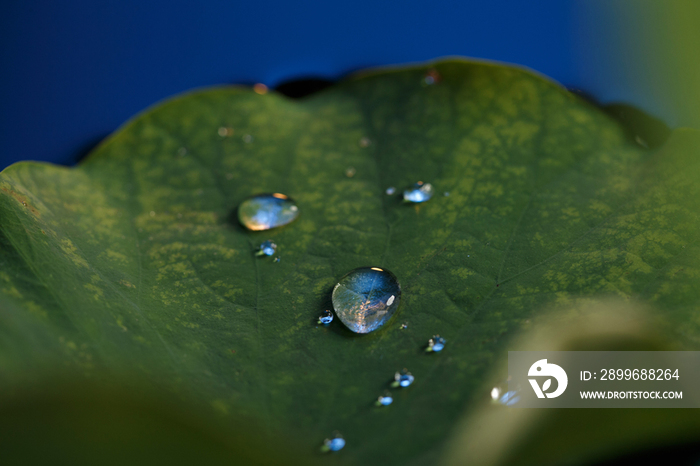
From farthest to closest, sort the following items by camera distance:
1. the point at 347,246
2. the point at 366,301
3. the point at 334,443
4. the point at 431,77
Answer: the point at 431,77 → the point at 347,246 → the point at 366,301 → the point at 334,443

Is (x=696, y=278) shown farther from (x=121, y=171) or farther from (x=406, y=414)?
(x=121, y=171)

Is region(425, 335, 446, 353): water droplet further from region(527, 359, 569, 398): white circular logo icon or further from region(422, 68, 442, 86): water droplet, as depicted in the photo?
region(422, 68, 442, 86): water droplet

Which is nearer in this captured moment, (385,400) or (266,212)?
(385,400)

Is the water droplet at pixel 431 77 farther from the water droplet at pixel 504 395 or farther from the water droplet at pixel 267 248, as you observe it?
the water droplet at pixel 504 395

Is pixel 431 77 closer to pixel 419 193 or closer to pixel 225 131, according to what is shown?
pixel 419 193

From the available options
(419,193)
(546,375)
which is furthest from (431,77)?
(546,375)

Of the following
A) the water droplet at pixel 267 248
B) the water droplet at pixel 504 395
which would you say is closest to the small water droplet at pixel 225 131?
the water droplet at pixel 267 248

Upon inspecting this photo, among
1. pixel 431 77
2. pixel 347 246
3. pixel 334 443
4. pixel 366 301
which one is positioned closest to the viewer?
pixel 334 443
